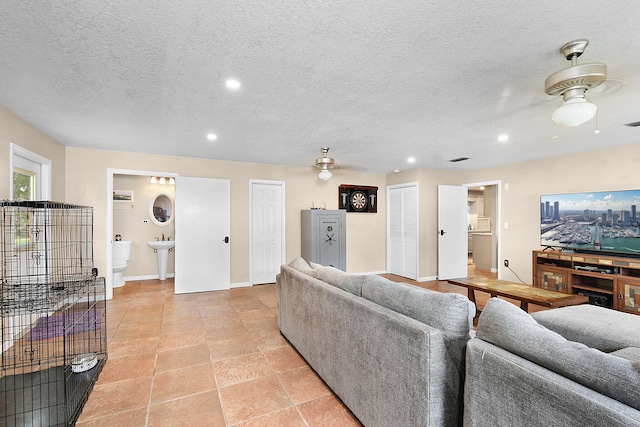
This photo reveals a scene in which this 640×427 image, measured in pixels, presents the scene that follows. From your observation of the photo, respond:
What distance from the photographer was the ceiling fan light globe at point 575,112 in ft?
6.23

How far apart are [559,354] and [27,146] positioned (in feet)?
15.7

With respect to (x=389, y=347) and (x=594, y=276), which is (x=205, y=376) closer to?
(x=389, y=347)

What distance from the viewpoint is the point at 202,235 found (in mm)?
5109

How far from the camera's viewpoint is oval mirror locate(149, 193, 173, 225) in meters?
6.14

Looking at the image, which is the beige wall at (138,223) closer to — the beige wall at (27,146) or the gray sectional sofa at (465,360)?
the beige wall at (27,146)

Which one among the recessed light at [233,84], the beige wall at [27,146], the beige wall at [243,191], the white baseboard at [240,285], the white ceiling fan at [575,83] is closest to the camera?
the white ceiling fan at [575,83]

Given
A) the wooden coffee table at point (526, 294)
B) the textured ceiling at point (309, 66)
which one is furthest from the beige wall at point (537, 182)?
the wooden coffee table at point (526, 294)

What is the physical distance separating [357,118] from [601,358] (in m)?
2.65

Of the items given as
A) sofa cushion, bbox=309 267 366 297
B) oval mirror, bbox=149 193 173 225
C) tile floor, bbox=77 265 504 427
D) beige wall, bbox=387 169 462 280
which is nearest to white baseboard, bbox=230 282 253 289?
tile floor, bbox=77 265 504 427

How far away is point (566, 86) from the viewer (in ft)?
6.47

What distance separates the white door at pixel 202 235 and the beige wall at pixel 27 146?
1.51 m

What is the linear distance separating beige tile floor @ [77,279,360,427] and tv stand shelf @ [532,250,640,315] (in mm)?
3938

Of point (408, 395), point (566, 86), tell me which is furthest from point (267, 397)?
point (566, 86)

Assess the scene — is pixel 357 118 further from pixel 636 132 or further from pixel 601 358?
pixel 636 132
